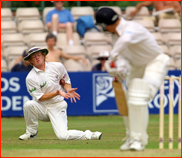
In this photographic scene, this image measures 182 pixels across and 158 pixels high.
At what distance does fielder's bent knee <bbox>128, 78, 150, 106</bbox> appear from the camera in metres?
4.39

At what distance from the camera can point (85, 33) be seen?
39.5ft

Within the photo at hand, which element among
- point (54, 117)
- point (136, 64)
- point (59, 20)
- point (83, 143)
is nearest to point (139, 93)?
point (136, 64)

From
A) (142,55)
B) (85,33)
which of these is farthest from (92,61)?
(142,55)

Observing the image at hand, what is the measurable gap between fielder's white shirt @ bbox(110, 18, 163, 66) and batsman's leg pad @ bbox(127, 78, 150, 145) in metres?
0.28

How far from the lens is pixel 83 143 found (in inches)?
233

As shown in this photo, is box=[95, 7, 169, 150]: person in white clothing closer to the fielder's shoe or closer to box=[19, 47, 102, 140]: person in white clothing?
box=[19, 47, 102, 140]: person in white clothing

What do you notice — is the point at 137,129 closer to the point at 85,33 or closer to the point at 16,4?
the point at 85,33

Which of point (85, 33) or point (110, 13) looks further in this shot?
point (85, 33)

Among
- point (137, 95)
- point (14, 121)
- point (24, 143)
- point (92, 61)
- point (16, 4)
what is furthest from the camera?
point (16, 4)

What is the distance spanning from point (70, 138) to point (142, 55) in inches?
80.4

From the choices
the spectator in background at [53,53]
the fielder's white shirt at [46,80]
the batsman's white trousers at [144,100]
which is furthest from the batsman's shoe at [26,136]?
the spectator in background at [53,53]

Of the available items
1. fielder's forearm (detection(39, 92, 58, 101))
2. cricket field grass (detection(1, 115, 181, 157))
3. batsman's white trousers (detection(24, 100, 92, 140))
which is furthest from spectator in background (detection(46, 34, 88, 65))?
→ fielder's forearm (detection(39, 92, 58, 101))

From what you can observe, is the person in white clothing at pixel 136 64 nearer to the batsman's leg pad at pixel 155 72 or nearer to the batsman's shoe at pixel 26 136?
the batsman's leg pad at pixel 155 72

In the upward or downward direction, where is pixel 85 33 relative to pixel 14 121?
upward
